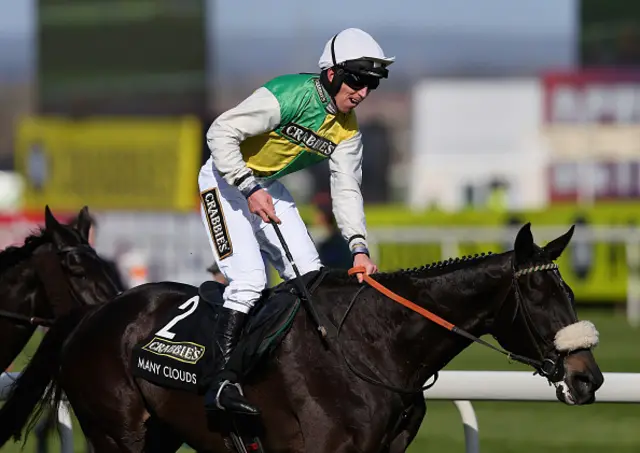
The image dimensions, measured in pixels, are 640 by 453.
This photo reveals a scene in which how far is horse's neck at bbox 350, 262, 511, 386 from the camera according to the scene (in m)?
4.26

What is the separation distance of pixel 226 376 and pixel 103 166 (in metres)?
14.9

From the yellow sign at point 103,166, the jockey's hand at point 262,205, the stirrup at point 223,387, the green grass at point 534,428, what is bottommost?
the green grass at point 534,428

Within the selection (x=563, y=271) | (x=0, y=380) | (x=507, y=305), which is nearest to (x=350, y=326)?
(x=507, y=305)

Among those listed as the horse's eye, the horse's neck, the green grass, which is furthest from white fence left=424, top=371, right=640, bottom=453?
the green grass

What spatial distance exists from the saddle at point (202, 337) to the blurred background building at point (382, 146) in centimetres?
607

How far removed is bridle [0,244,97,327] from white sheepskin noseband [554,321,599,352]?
2370 millimetres

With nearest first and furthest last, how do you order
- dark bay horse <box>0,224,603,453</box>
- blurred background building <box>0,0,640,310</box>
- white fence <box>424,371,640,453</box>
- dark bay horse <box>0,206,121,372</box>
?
dark bay horse <box>0,224,603,453</box> → white fence <box>424,371,640,453</box> → dark bay horse <box>0,206,121,372</box> → blurred background building <box>0,0,640,310</box>

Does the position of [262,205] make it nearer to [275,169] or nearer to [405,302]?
[275,169]

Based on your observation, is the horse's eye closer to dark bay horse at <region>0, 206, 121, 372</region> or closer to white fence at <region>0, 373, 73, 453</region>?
dark bay horse at <region>0, 206, 121, 372</region>

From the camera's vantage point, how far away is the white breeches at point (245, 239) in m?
4.49

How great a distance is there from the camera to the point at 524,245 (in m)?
4.14

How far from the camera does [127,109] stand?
27.2 metres

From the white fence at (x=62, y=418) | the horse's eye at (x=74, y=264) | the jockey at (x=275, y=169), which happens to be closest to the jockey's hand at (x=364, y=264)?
the jockey at (x=275, y=169)

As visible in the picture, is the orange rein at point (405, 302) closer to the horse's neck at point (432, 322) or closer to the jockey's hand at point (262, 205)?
the horse's neck at point (432, 322)
